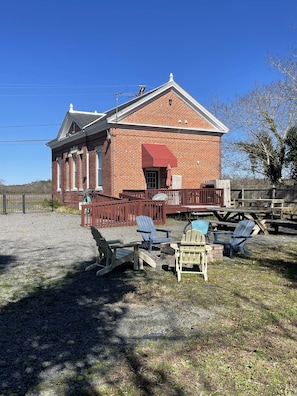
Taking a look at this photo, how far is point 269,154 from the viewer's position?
29453mm

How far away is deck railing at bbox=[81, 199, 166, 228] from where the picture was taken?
49.0 feet

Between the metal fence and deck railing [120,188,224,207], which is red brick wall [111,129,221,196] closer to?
deck railing [120,188,224,207]

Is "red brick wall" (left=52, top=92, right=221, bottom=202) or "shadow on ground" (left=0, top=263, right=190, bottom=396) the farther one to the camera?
"red brick wall" (left=52, top=92, right=221, bottom=202)

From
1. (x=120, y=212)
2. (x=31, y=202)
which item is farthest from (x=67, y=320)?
(x=31, y=202)

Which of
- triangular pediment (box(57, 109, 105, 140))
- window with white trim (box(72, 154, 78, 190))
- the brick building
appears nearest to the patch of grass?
the brick building

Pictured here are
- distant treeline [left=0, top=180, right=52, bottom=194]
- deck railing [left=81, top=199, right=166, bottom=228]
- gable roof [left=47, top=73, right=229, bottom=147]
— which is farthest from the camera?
distant treeline [left=0, top=180, right=52, bottom=194]

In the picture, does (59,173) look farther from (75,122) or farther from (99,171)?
(99,171)

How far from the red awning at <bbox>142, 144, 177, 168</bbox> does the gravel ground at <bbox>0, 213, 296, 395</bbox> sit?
12.8 m

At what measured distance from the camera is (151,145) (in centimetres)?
2206

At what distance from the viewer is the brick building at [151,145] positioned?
21.3 m

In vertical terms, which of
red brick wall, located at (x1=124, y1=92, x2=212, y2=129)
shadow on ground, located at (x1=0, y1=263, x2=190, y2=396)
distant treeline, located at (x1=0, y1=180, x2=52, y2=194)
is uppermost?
red brick wall, located at (x1=124, y1=92, x2=212, y2=129)

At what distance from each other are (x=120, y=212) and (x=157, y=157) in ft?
21.3

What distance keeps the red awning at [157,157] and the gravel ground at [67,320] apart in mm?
12805

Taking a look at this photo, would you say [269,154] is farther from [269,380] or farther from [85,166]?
[269,380]
